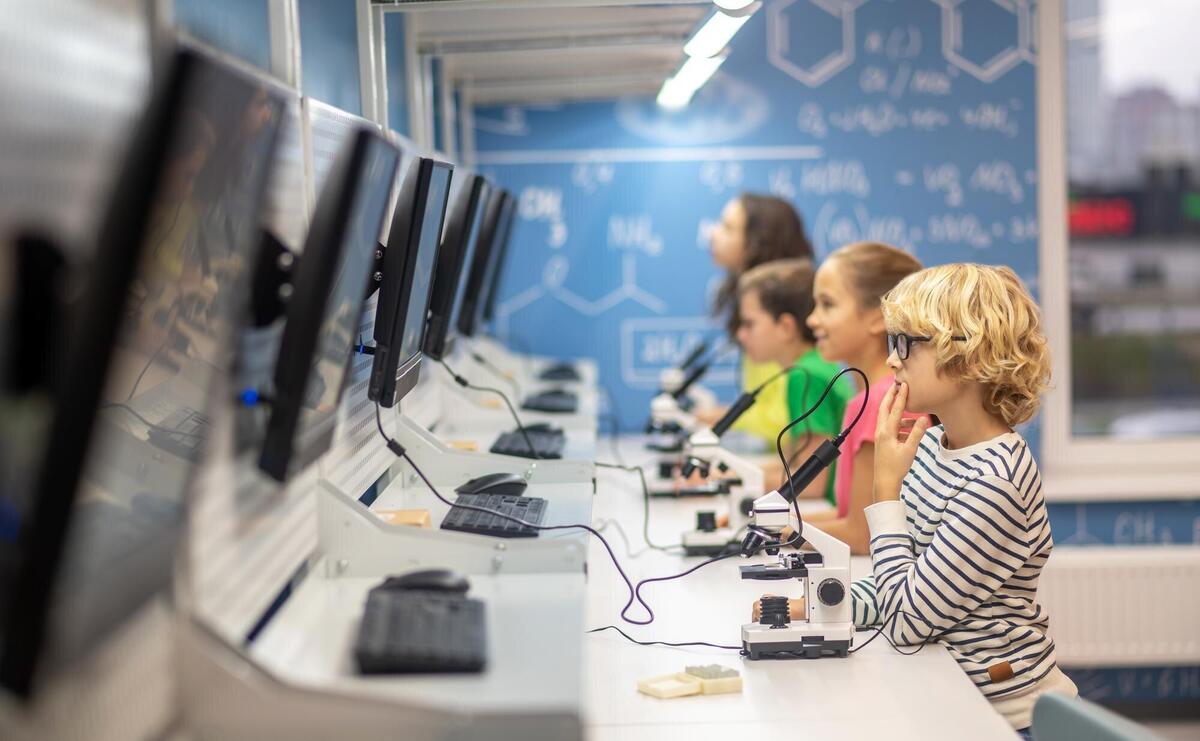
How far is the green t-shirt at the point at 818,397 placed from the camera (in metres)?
3.09

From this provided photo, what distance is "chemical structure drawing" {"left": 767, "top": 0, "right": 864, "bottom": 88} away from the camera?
465cm

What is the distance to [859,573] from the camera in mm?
2355

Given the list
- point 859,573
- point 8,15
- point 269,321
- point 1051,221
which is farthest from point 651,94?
point 8,15

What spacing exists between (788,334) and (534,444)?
3.13ft

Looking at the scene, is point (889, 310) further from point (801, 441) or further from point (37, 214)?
point (37, 214)

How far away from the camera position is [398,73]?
361 centimetres

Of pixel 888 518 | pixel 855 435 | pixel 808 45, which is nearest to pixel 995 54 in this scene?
pixel 808 45

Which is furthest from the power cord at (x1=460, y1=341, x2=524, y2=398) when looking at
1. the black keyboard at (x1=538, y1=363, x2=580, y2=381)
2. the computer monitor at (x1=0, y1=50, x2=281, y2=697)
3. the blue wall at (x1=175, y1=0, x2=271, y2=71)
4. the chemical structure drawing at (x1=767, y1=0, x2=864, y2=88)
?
the computer monitor at (x1=0, y1=50, x2=281, y2=697)

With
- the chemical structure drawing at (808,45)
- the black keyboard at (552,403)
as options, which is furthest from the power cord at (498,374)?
the chemical structure drawing at (808,45)

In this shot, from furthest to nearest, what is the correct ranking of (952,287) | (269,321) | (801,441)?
(801,441)
(952,287)
(269,321)

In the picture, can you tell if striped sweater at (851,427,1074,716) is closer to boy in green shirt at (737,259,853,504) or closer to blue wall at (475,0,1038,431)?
boy in green shirt at (737,259,853,504)

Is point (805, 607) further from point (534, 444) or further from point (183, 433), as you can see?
point (534, 444)

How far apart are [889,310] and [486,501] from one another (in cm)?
79

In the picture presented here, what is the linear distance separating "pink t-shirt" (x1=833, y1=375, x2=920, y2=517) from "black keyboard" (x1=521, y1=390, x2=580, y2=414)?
3.72ft
